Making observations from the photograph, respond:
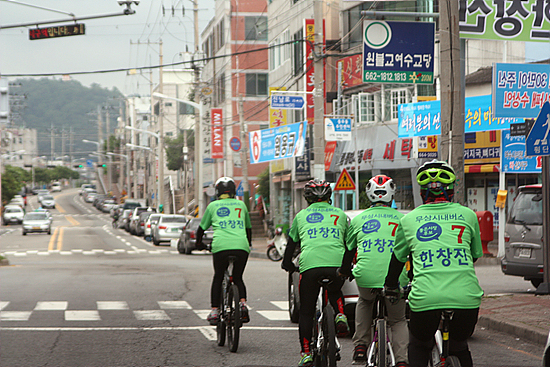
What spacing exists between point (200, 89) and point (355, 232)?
36.7 meters

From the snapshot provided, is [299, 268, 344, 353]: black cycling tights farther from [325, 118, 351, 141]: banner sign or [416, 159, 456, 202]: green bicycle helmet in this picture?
[325, 118, 351, 141]: banner sign

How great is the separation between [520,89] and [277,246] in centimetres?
1238

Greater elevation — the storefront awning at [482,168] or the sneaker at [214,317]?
the storefront awning at [482,168]

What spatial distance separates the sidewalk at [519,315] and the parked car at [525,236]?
32.8 inches

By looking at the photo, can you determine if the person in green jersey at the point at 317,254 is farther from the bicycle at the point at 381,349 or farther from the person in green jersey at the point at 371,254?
the bicycle at the point at 381,349

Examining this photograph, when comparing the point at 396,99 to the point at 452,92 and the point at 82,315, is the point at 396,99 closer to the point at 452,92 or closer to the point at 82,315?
the point at 452,92

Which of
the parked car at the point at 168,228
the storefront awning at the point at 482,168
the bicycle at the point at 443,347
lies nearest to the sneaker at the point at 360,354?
the bicycle at the point at 443,347

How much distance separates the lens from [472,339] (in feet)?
30.5

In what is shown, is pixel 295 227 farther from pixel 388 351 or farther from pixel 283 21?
pixel 283 21

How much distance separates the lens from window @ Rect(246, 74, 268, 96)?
56.5 m

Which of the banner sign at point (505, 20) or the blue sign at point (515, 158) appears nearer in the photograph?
the banner sign at point (505, 20)

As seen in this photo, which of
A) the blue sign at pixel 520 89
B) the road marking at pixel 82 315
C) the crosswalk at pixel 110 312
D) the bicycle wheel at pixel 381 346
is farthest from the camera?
the blue sign at pixel 520 89

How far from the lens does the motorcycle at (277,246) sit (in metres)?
24.5

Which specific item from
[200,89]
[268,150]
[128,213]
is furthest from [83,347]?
[128,213]
